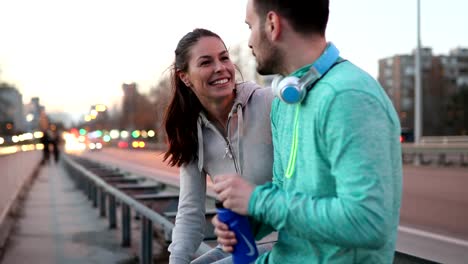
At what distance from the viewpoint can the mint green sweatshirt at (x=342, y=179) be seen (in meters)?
1.43

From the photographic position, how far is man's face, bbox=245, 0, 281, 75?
1.70 meters

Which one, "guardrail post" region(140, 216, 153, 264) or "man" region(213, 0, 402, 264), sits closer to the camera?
"man" region(213, 0, 402, 264)

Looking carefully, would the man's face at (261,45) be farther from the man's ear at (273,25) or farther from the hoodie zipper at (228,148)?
the hoodie zipper at (228,148)

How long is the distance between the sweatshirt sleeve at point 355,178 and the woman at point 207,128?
126cm

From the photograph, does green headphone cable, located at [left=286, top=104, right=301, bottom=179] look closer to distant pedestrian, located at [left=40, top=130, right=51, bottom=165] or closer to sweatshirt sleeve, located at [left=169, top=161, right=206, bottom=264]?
sweatshirt sleeve, located at [left=169, top=161, right=206, bottom=264]

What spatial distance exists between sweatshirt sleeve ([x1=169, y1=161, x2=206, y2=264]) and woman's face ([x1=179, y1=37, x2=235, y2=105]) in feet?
1.14

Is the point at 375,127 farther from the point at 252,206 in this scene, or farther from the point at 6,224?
the point at 6,224

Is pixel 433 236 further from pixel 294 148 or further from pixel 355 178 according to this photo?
pixel 355 178

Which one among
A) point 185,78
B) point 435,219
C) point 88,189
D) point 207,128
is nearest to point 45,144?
point 88,189

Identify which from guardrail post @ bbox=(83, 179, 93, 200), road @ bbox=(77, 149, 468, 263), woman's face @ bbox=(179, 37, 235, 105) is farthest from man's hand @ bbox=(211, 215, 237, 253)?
guardrail post @ bbox=(83, 179, 93, 200)

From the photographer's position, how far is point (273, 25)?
65.2 inches

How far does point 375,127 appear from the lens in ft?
4.72

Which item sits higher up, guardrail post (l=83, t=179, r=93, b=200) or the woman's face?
the woman's face

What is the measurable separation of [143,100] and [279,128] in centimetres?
12543
